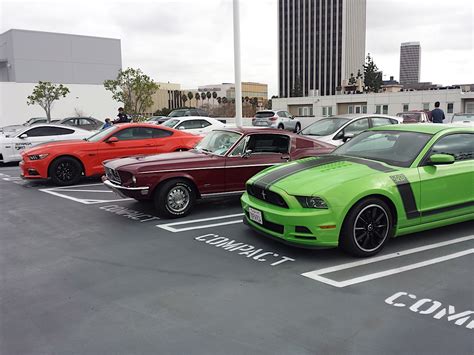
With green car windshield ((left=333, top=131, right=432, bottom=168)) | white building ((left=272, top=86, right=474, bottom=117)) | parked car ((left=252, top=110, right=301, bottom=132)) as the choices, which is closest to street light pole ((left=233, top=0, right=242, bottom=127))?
green car windshield ((left=333, top=131, right=432, bottom=168))

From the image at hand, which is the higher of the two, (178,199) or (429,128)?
(429,128)

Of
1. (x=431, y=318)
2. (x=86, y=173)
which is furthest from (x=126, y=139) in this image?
(x=431, y=318)

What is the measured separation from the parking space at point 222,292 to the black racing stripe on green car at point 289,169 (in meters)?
0.82

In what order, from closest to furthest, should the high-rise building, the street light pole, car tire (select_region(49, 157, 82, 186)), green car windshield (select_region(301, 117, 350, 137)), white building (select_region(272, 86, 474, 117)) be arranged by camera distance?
car tire (select_region(49, 157, 82, 186))
green car windshield (select_region(301, 117, 350, 137))
the street light pole
white building (select_region(272, 86, 474, 117))
the high-rise building

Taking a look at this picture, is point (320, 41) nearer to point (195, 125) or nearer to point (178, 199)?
point (195, 125)

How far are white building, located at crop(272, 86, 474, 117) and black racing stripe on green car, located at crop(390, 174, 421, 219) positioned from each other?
49657mm

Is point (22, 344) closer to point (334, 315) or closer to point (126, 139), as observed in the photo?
point (334, 315)

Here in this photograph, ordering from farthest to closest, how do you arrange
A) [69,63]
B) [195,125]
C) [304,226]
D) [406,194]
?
[69,63] < [195,125] < [406,194] < [304,226]

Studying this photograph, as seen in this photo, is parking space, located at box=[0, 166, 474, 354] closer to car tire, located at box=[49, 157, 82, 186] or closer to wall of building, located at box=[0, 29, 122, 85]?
car tire, located at box=[49, 157, 82, 186]

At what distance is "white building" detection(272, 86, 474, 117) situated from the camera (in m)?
51.3

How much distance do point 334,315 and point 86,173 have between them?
8.08 meters

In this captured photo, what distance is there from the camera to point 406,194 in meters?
5.19

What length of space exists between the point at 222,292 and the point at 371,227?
1.97 meters

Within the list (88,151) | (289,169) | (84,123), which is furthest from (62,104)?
(289,169)
